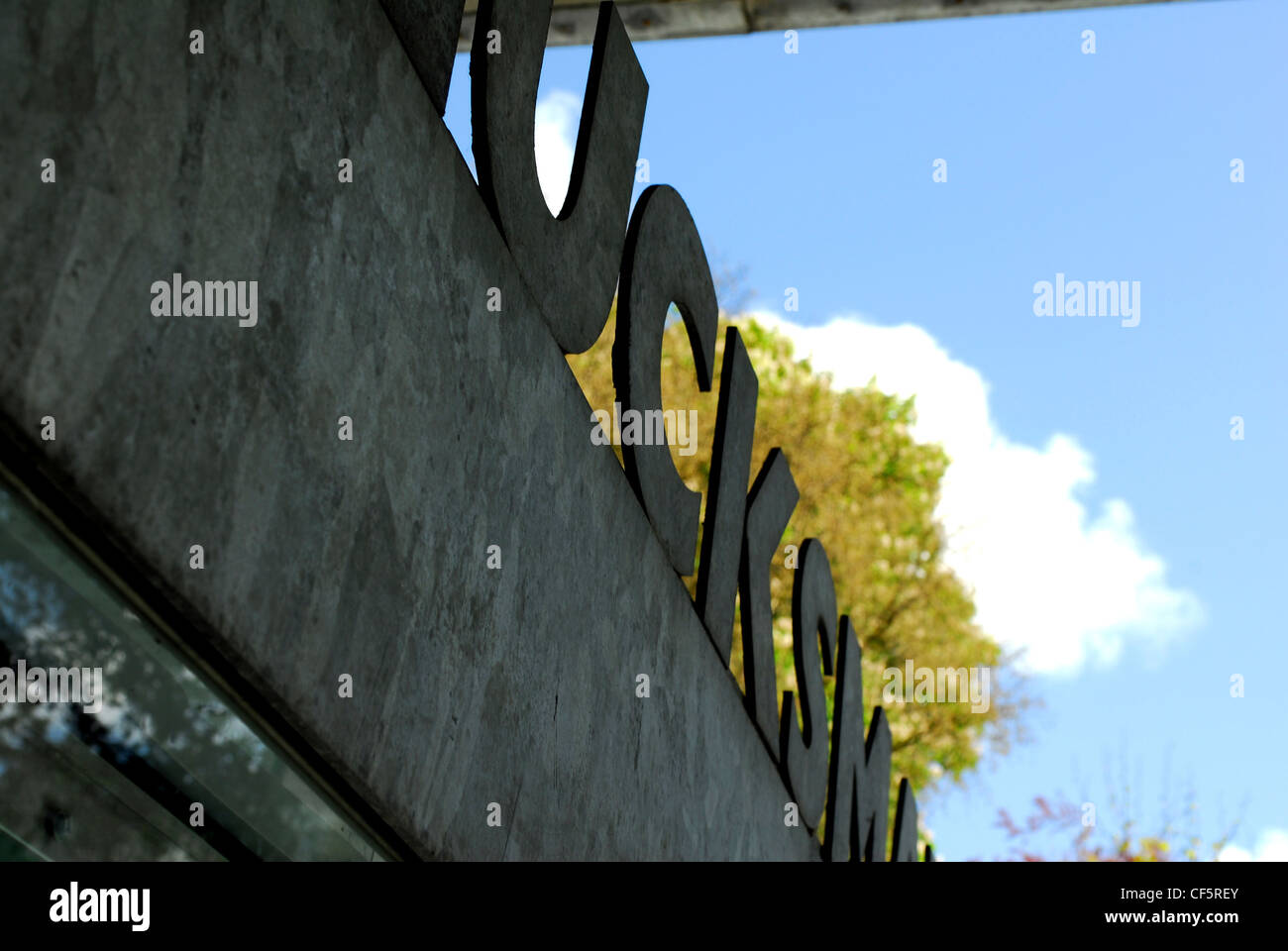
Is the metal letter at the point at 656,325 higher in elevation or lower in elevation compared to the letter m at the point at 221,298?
higher

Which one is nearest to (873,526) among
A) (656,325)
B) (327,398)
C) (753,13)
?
(753,13)

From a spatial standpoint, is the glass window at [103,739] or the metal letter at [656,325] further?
the metal letter at [656,325]

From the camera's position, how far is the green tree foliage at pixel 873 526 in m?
16.8

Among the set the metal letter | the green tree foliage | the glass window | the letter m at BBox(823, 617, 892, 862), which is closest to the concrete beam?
the metal letter

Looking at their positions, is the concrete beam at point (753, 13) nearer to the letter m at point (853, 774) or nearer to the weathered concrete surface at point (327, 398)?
the letter m at point (853, 774)

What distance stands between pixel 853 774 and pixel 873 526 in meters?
10.2

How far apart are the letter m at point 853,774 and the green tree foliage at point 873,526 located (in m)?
8.14

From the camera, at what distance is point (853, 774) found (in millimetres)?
7227

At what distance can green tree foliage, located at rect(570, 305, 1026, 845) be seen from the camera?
16.8 m
